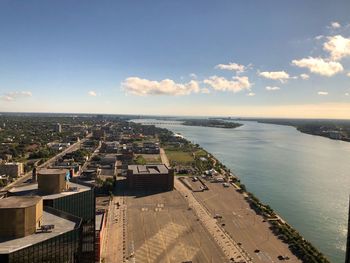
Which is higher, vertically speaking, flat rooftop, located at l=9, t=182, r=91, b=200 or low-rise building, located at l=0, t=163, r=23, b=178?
flat rooftop, located at l=9, t=182, r=91, b=200

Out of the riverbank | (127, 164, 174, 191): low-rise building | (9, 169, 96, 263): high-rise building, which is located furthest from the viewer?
(127, 164, 174, 191): low-rise building

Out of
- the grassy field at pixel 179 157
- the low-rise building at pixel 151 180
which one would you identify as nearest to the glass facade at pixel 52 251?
the low-rise building at pixel 151 180

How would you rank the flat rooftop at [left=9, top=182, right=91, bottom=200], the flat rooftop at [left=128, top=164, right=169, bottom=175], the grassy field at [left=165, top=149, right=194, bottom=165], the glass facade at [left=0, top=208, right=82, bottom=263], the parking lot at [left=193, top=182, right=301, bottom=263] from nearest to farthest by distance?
1. the glass facade at [left=0, top=208, right=82, bottom=263]
2. the flat rooftop at [left=9, top=182, right=91, bottom=200]
3. the parking lot at [left=193, top=182, right=301, bottom=263]
4. the flat rooftop at [left=128, top=164, right=169, bottom=175]
5. the grassy field at [left=165, top=149, right=194, bottom=165]

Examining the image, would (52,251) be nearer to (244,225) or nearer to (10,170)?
(244,225)

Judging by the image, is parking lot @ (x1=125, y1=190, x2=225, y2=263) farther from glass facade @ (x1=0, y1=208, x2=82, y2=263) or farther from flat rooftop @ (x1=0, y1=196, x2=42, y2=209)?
flat rooftop @ (x1=0, y1=196, x2=42, y2=209)

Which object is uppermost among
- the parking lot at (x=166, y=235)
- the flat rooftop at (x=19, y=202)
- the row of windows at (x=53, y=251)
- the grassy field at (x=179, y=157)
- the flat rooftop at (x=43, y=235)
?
the flat rooftop at (x=19, y=202)

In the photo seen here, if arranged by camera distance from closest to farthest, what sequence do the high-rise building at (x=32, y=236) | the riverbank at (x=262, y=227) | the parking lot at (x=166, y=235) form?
1. the high-rise building at (x=32, y=236)
2. the parking lot at (x=166, y=235)
3. the riverbank at (x=262, y=227)

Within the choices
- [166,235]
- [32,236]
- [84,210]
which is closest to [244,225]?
[166,235]

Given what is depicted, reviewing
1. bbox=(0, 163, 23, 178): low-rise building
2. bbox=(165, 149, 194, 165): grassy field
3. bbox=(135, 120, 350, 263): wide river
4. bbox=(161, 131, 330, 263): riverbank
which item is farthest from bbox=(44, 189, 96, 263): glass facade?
bbox=(165, 149, 194, 165): grassy field

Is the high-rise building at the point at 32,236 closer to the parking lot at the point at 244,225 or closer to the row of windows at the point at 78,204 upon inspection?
the row of windows at the point at 78,204
